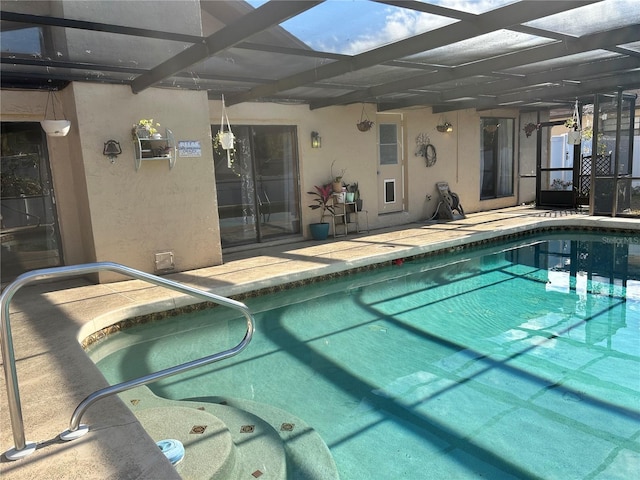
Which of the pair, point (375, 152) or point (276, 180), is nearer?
point (276, 180)

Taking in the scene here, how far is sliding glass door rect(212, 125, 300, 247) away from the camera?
8.44 meters

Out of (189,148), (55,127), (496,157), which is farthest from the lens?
(496,157)

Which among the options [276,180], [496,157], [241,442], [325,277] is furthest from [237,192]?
[496,157]

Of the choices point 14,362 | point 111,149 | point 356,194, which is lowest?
point 14,362

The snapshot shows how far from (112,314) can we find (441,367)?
356 centimetres

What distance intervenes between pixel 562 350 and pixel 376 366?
76.1 inches

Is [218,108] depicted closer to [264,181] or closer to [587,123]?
[264,181]

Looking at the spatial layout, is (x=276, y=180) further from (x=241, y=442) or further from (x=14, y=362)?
(x=14, y=362)

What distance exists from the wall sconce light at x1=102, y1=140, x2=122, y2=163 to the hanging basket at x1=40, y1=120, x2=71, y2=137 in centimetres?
50

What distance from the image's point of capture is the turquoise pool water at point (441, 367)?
10.3 feet

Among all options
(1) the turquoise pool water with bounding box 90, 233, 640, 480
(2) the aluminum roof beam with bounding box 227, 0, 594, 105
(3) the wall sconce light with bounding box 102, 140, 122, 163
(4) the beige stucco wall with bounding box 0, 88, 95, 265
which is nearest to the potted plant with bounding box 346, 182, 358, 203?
(1) the turquoise pool water with bounding box 90, 233, 640, 480

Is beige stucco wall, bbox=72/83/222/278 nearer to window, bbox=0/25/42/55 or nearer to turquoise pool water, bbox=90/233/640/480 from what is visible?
window, bbox=0/25/42/55

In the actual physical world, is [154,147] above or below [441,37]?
below

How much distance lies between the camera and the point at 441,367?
4.41 m
